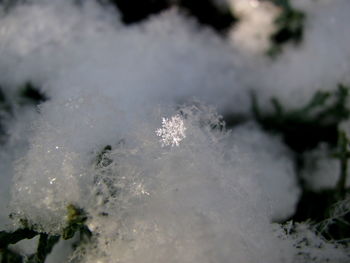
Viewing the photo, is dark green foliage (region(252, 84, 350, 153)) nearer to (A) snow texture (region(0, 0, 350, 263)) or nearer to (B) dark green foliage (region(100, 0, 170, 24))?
(A) snow texture (region(0, 0, 350, 263))

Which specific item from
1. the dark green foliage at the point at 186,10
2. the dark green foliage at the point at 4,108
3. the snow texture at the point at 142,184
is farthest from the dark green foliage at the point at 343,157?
the dark green foliage at the point at 4,108

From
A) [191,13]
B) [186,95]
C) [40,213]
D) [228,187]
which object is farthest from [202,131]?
[191,13]

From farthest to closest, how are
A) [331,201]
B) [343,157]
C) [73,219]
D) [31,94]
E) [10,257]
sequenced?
[31,94], [331,201], [343,157], [10,257], [73,219]

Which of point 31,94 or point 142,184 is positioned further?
point 31,94

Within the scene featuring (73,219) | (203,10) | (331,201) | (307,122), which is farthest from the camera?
(203,10)

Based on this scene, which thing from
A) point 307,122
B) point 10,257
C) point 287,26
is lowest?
point 10,257

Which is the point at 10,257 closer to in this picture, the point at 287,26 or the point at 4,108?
the point at 4,108

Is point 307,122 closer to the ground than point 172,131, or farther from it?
farther from it

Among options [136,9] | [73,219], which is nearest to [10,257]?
[73,219]
